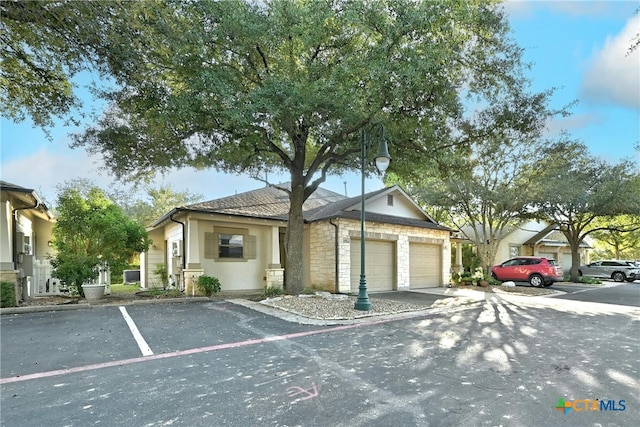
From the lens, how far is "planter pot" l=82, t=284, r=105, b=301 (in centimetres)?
1076

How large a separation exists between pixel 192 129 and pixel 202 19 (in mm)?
2907

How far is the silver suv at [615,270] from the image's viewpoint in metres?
22.9

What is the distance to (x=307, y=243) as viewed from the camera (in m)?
15.0

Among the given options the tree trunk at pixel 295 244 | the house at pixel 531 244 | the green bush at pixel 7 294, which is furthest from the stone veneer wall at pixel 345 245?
the house at pixel 531 244

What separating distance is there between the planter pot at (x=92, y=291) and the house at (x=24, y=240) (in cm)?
162

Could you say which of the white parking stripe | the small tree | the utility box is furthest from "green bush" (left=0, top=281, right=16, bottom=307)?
the utility box

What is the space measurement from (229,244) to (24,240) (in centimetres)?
760

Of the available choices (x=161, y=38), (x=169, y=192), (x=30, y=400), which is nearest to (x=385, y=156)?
(x=161, y=38)

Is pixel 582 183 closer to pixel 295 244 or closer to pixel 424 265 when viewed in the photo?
pixel 424 265

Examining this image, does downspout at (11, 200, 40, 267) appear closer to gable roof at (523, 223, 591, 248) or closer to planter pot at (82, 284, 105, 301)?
planter pot at (82, 284, 105, 301)

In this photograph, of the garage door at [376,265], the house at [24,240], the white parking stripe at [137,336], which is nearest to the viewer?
the white parking stripe at [137,336]

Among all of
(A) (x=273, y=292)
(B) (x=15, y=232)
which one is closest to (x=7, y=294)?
(B) (x=15, y=232)

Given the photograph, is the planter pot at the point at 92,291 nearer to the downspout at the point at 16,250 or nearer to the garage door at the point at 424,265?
the downspout at the point at 16,250

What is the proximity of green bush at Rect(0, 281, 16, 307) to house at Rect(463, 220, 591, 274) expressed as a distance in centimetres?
2738
